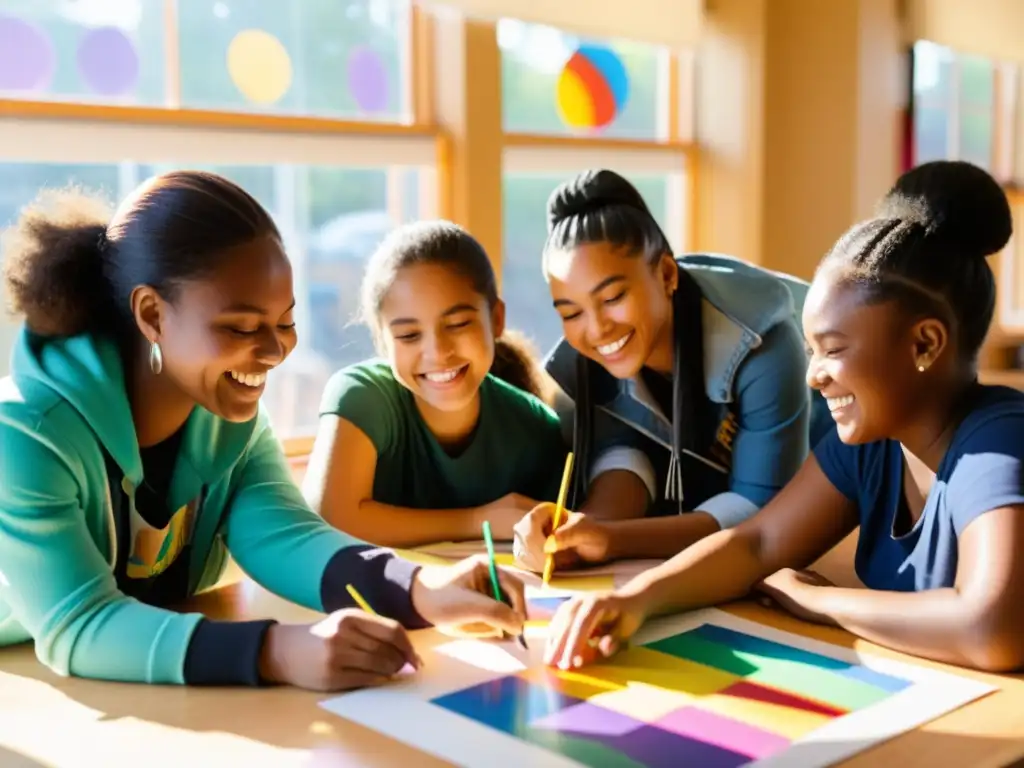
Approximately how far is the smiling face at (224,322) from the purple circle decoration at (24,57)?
46.8 inches

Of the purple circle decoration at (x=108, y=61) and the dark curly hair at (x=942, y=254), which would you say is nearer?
the dark curly hair at (x=942, y=254)

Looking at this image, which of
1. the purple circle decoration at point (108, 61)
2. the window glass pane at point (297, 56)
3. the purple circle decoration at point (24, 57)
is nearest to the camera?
the purple circle decoration at point (24, 57)

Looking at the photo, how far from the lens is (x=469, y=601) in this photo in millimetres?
1111

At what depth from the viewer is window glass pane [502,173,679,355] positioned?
2.98 m

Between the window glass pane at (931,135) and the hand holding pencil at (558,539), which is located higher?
the window glass pane at (931,135)

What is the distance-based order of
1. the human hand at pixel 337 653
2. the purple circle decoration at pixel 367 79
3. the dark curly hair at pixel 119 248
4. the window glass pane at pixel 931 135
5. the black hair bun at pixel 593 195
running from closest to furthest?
the human hand at pixel 337 653 → the dark curly hair at pixel 119 248 → the black hair bun at pixel 593 195 → the purple circle decoration at pixel 367 79 → the window glass pane at pixel 931 135

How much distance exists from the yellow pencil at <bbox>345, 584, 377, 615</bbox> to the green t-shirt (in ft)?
1.24

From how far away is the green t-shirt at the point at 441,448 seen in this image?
1.54 metres

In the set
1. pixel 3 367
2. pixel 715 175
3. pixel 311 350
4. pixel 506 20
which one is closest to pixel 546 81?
pixel 506 20

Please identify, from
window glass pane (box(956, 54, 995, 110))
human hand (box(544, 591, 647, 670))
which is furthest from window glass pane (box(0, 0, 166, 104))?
window glass pane (box(956, 54, 995, 110))

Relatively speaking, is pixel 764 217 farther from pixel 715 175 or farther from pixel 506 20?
pixel 506 20

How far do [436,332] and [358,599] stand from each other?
468 millimetres

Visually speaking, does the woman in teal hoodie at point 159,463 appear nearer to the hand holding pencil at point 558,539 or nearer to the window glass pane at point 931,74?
the hand holding pencil at point 558,539

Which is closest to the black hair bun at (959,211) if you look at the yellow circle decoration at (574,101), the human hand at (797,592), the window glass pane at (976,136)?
the human hand at (797,592)
